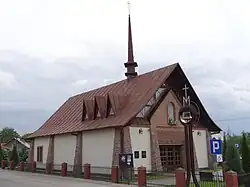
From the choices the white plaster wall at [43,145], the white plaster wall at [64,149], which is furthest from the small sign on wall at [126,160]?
the white plaster wall at [43,145]

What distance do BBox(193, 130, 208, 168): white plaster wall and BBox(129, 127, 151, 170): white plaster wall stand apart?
4.98 metres

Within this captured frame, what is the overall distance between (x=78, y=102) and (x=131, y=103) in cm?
1023

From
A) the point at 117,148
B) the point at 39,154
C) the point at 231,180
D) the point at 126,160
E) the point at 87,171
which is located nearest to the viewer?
the point at 231,180

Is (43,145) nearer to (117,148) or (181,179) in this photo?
(117,148)

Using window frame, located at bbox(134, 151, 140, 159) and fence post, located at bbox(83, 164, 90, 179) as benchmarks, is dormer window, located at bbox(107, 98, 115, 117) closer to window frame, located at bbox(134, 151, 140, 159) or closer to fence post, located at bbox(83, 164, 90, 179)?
window frame, located at bbox(134, 151, 140, 159)

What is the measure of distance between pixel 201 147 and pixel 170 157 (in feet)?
10.3

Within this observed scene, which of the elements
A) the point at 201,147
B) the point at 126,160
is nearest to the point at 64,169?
the point at 126,160

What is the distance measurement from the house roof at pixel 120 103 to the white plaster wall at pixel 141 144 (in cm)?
142

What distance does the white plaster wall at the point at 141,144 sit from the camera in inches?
1048

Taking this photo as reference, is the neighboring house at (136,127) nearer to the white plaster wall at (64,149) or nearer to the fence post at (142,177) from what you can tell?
the white plaster wall at (64,149)

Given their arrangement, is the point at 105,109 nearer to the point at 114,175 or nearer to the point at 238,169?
the point at 114,175

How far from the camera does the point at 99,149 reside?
2831cm

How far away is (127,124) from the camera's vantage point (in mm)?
25578

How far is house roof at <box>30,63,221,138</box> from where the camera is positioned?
2716cm
